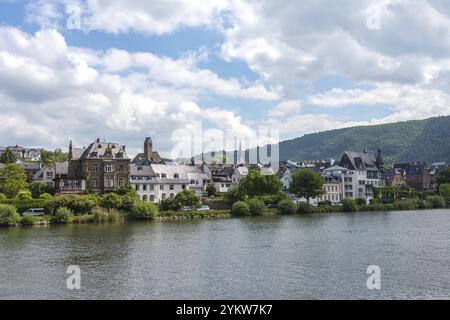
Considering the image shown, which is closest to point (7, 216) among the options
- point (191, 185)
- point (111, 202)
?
point (111, 202)

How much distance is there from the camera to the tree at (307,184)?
105562 millimetres

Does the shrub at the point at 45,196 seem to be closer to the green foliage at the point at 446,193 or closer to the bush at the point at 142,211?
the bush at the point at 142,211

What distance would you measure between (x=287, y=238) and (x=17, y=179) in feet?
175

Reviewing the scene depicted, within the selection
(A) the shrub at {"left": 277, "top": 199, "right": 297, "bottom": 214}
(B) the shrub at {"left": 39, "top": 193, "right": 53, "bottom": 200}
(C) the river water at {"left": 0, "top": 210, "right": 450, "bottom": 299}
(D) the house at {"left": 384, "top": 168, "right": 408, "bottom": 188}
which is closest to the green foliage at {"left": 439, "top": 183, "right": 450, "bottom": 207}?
(D) the house at {"left": 384, "top": 168, "right": 408, "bottom": 188}

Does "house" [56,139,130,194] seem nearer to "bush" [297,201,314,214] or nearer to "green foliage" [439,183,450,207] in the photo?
"bush" [297,201,314,214]

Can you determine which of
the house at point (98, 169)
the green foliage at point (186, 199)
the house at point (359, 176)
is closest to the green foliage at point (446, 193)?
the house at point (359, 176)

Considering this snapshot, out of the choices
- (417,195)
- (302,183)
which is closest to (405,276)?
(302,183)

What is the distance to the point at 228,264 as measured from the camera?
34.9 m

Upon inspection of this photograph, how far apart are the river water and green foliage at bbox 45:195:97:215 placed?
1688cm

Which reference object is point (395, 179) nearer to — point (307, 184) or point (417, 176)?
point (417, 176)

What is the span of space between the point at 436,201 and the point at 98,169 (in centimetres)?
7700

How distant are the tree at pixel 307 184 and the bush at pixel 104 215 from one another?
4287cm

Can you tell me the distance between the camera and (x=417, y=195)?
128000mm
